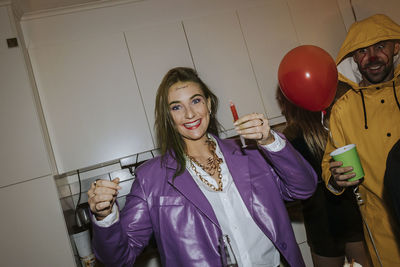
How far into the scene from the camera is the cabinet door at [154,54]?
2350 mm

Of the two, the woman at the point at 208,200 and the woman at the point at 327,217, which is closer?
the woman at the point at 208,200

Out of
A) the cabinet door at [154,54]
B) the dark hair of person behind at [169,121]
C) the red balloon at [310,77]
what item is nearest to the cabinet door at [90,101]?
the cabinet door at [154,54]

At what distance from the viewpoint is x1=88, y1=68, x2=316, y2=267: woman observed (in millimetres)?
1140

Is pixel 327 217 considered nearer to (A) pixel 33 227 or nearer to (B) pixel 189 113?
(B) pixel 189 113

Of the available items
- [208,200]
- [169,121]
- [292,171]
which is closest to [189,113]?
[169,121]

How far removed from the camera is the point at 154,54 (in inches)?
93.9

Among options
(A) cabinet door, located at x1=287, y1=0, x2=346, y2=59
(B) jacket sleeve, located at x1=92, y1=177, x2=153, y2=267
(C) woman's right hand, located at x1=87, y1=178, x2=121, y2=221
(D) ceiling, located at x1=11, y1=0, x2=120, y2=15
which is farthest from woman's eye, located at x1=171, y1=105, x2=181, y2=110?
(A) cabinet door, located at x1=287, y1=0, x2=346, y2=59

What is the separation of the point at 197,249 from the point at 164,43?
1753mm

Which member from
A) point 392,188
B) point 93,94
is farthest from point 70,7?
point 392,188

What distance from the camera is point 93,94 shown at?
7.47 ft

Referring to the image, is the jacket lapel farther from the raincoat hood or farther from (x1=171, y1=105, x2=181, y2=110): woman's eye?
the raincoat hood

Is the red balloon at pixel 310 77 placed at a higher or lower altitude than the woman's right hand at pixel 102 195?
higher

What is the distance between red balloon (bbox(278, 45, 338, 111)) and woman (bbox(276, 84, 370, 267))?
1.20 feet

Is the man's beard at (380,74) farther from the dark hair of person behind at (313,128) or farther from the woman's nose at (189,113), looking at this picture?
the woman's nose at (189,113)
